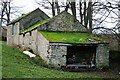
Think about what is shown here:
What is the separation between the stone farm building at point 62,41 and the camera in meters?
14.8

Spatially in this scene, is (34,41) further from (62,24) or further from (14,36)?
(14,36)

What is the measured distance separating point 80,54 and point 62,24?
4.12 m

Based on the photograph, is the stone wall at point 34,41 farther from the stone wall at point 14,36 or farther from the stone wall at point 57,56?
the stone wall at point 14,36

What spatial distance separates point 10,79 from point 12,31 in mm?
18714

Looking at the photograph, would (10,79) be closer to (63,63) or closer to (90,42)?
(63,63)

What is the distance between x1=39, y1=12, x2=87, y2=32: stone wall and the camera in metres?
17.8

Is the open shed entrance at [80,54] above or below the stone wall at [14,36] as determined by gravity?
below

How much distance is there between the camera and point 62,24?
1831 centimetres

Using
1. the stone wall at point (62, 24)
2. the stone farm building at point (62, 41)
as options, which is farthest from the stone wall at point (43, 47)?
the stone wall at point (62, 24)

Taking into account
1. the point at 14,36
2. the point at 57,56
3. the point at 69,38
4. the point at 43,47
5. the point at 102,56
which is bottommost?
the point at 102,56

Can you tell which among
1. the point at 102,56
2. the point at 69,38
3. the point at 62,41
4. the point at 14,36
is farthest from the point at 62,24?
the point at 14,36

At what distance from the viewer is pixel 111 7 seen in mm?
16969

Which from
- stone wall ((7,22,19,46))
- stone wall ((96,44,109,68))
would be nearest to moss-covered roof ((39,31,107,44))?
stone wall ((96,44,109,68))

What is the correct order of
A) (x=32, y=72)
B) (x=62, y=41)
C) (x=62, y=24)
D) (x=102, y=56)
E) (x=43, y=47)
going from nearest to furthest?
1. (x=32, y=72)
2. (x=62, y=41)
3. (x=43, y=47)
4. (x=102, y=56)
5. (x=62, y=24)
